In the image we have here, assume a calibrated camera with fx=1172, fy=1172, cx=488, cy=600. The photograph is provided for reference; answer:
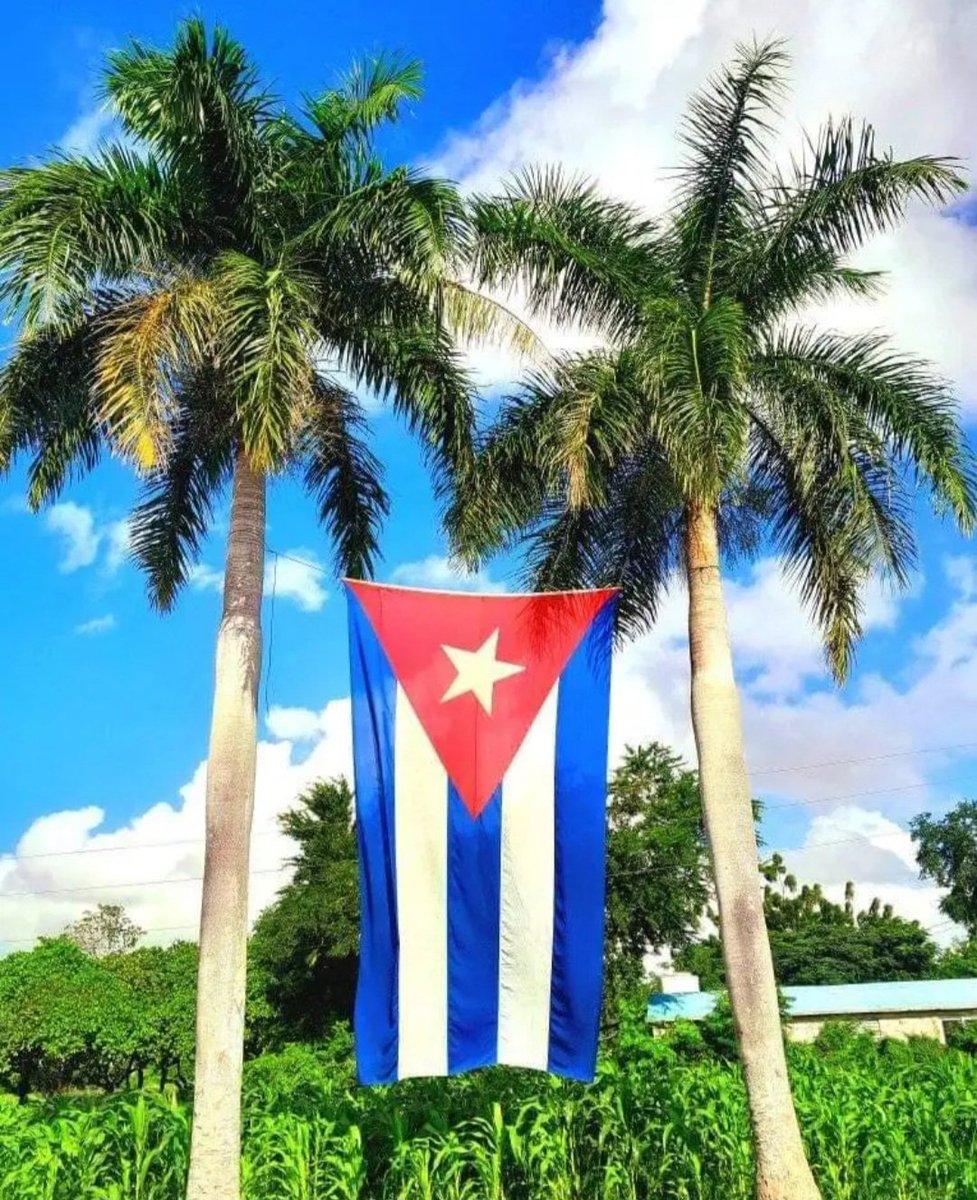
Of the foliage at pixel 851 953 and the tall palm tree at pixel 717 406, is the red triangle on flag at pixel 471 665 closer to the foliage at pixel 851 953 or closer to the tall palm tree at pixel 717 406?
the tall palm tree at pixel 717 406

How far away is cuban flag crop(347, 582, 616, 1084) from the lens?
9141 millimetres

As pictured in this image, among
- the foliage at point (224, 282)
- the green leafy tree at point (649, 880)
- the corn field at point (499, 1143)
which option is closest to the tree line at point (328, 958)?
the green leafy tree at point (649, 880)

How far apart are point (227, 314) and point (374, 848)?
4.92m

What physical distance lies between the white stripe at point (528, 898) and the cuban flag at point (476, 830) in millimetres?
12

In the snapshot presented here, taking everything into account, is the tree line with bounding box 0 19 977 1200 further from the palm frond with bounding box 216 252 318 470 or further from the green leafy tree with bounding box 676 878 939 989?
the green leafy tree with bounding box 676 878 939 989

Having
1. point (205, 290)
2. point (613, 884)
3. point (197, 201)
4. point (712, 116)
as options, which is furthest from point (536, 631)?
point (613, 884)

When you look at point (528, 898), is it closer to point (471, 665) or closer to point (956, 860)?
point (471, 665)

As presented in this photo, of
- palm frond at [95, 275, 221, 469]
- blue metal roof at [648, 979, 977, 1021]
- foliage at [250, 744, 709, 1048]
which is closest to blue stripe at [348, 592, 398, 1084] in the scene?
palm frond at [95, 275, 221, 469]

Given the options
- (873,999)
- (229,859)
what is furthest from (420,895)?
(873,999)

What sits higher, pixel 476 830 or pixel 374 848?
pixel 476 830

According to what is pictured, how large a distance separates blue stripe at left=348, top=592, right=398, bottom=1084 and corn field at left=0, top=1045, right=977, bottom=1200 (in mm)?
1510

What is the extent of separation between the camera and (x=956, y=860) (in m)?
59.4

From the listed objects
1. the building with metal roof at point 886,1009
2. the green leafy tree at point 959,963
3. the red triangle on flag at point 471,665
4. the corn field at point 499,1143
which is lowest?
the corn field at point 499,1143

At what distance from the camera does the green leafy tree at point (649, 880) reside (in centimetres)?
3147
